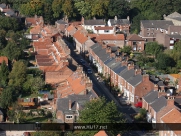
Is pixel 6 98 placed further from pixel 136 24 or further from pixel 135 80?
pixel 136 24

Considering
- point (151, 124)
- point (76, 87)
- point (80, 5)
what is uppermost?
point (80, 5)

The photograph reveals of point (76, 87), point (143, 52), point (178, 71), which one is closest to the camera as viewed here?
point (76, 87)

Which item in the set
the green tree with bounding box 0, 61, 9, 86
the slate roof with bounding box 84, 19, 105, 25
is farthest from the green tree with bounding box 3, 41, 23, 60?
the slate roof with bounding box 84, 19, 105, 25

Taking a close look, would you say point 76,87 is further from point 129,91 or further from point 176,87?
point 176,87

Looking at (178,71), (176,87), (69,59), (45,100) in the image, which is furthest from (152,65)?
(45,100)

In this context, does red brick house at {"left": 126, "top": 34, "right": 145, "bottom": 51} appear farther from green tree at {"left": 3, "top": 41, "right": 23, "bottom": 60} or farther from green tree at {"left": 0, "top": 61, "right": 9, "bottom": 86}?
Answer: green tree at {"left": 0, "top": 61, "right": 9, "bottom": 86}

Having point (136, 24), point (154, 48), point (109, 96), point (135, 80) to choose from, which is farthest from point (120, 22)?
point (135, 80)
